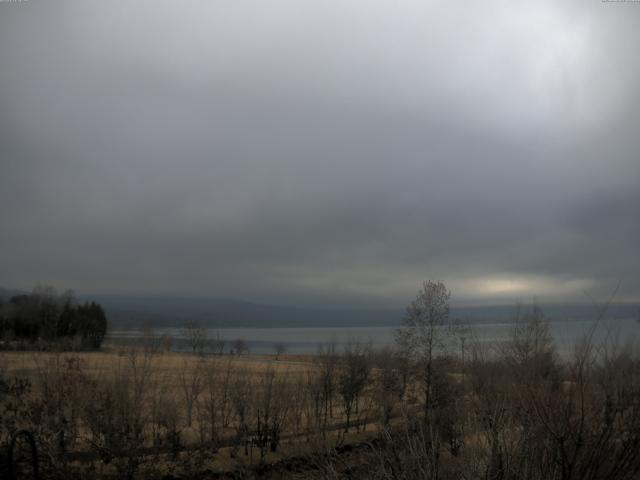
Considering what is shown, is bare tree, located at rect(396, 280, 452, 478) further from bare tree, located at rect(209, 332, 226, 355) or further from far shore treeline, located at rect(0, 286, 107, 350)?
far shore treeline, located at rect(0, 286, 107, 350)

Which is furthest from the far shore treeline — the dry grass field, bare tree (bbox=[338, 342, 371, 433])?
bare tree (bbox=[338, 342, 371, 433])

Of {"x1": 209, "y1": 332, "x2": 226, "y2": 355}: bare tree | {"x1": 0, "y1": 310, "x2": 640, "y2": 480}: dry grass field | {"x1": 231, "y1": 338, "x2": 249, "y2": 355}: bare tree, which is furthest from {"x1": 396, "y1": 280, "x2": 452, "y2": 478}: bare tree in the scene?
{"x1": 231, "y1": 338, "x2": 249, "y2": 355}: bare tree

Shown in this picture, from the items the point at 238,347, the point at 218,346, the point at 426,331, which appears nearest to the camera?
the point at 426,331

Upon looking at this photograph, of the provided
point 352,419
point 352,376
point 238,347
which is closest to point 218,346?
point 238,347

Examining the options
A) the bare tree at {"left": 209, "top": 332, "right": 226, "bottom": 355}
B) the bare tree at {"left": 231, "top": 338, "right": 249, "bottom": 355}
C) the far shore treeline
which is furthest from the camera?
the bare tree at {"left": 231, "top": 338, "right": 249, "bottom": 355}

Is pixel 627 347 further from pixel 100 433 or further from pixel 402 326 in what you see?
pixel 402 326

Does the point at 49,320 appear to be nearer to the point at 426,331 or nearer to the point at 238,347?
the point at 426,331

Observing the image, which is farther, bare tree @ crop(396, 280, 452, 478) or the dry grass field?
bare tree @ crop(396, 280, 452, 478)

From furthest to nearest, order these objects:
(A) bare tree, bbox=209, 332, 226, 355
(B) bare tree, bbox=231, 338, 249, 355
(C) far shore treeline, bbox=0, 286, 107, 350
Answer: (B) bare tree, bbox=231, 338, 249, 355, (A) bare tree, bbox=209, 332, 226, 355, (C) far shore treeline, bbox=0, 286, 107, 350

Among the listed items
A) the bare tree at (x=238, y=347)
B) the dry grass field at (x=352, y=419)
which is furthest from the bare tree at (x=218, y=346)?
the dry grass field at (x=352, y=419)

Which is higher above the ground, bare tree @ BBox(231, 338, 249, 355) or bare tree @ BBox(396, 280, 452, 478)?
bare tree @ BBox(396, 280, 452, 478)

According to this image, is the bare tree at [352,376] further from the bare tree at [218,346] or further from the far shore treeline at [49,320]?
the far shore treeline at [49,320]

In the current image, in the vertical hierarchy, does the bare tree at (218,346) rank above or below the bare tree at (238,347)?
above

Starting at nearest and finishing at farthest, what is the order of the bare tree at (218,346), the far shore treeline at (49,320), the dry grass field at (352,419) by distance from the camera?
the dry grass field at (352,419), the far shore treeline at (49,320), the bare tree at (218,346)
